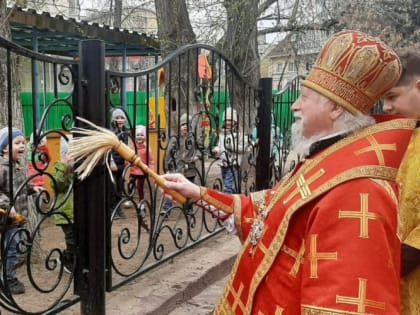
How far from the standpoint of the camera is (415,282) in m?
1.82

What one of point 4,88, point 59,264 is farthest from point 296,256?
point 4,88

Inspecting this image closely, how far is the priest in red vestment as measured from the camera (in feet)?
4.51

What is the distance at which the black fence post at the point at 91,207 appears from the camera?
8.38ft

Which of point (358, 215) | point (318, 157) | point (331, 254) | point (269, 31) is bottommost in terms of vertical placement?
point (331, 254)

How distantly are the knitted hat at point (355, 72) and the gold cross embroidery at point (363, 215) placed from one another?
32 cm

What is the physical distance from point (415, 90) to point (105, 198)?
5.15 ft

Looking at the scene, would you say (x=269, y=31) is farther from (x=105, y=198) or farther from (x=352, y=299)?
(x=352, y=299)

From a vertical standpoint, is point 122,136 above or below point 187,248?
above

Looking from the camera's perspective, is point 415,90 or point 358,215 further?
point 415,90

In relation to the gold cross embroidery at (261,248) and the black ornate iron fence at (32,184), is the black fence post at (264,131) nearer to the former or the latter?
the black ornate iron fence at (32,184)

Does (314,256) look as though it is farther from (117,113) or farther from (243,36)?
(243,36)

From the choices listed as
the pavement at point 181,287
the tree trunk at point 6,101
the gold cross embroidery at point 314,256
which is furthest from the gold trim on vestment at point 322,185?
the tree trunk at point 6,101

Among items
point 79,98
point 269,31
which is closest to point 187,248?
point 79,98

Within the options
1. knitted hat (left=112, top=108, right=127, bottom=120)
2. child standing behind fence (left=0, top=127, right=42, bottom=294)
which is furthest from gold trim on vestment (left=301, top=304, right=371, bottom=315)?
knitted hat (left=112, top=108, right=127, bottom=120)
